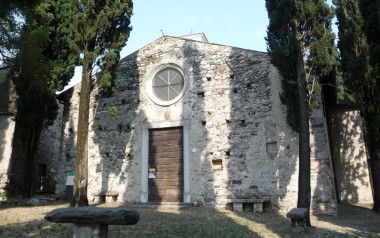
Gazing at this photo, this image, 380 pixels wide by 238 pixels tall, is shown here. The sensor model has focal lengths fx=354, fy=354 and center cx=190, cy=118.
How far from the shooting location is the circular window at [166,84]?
12427 mm

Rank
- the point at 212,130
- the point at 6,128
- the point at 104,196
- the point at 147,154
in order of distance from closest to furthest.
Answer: the point at 212,130 → the point at 147,154 → the point at 104,196 → the point at 6,128

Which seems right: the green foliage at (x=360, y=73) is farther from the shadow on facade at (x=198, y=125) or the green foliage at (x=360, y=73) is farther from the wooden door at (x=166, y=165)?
the wooden door at (x=166, y=165)

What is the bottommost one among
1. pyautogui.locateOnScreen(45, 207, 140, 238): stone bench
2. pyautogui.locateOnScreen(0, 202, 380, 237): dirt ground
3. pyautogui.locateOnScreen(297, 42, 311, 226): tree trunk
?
pyautogui.locateOnScreen(0, 202, 380, 237): dirt ground

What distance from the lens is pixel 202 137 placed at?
11.7m

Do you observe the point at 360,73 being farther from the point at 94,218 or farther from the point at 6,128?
the point at 6,128

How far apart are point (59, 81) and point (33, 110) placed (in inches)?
62.0

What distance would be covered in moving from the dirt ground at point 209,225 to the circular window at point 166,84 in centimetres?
418

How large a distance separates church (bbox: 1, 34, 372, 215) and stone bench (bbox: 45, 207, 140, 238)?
262 inches

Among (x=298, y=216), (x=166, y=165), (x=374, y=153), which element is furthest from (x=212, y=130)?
(x=298, y=216)

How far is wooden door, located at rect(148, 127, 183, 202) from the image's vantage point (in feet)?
38.4

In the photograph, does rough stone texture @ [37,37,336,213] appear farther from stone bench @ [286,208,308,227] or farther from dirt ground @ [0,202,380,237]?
stone bench @ [286,208,308,227]

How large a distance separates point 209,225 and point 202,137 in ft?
14.4

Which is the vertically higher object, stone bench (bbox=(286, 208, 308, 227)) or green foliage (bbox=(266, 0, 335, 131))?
green foliage (bbox=(266, 0, 335, 131))

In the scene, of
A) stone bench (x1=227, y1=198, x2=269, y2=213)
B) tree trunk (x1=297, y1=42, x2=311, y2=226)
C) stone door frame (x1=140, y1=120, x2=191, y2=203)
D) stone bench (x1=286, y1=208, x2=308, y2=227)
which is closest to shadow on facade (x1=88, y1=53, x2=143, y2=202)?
stone door frame (x1=140, y1=120, x2=191, y2=203)
